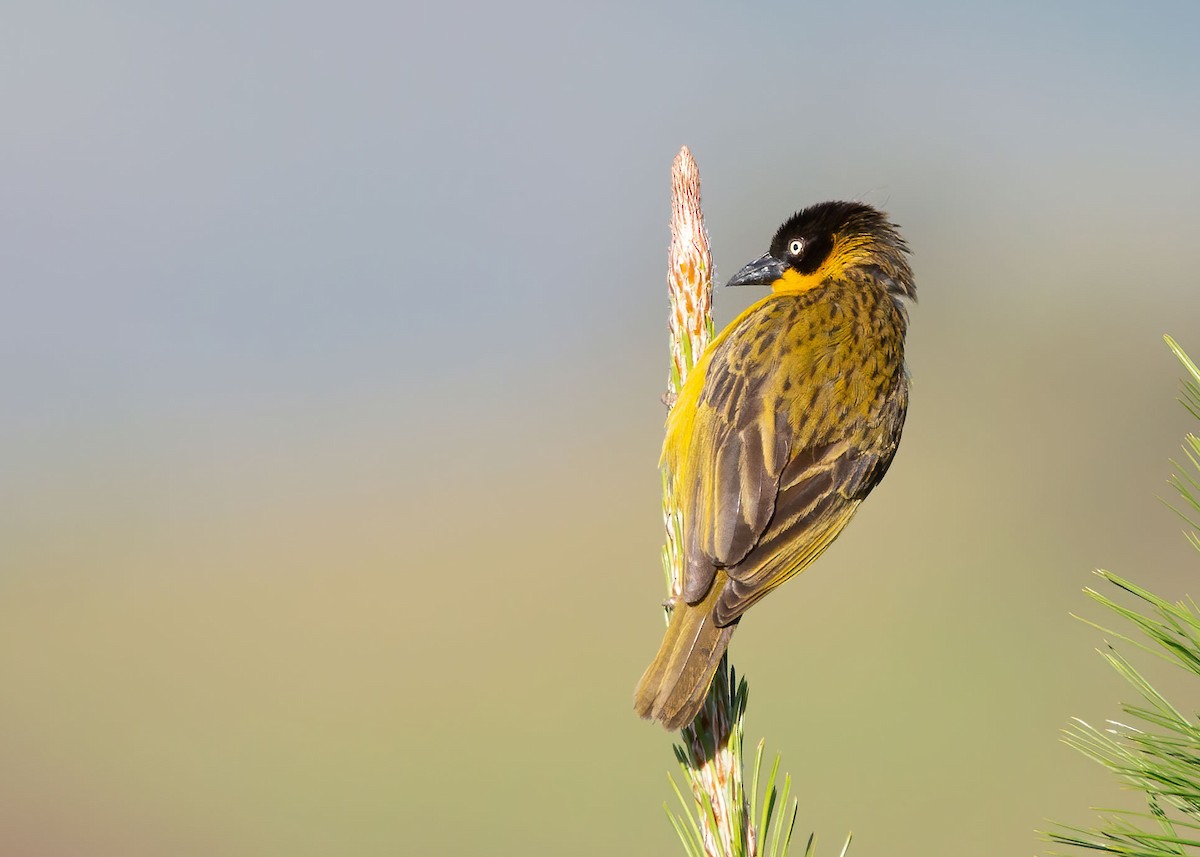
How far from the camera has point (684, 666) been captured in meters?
2.91

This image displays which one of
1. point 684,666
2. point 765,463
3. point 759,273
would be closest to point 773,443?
point 765,463

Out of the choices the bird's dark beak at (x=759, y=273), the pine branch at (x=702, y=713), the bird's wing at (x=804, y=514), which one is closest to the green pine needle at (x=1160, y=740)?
the pine branch at (x=702, y=713)

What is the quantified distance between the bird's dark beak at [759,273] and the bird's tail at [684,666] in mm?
1893

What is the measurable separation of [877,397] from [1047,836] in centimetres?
260

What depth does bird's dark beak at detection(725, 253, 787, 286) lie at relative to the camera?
4.85 m

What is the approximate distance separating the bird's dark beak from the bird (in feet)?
0.95

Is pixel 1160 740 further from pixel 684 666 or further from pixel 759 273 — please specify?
pixel 759 273

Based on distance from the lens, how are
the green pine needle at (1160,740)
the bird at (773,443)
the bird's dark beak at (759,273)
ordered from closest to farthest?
the green pine needle at (1160,740)
the bird at (773,443)
the bird's dark beak at (759,273)

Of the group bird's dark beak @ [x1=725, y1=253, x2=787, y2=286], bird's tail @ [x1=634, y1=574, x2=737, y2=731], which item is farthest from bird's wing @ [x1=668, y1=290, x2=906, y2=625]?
bird's dark beak @ [x1=725, y1=253, x2=787, y2=286]

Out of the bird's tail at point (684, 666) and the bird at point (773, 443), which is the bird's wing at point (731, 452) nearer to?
the bird at point (773, 443)

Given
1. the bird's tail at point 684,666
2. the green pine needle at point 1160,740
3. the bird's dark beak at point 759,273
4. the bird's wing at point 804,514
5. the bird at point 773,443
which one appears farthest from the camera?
the bird's dark beak at point 759,273

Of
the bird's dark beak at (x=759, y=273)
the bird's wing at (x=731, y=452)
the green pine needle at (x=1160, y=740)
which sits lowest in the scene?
the green pine needle at (x=1160, y=740)

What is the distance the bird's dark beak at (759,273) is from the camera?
15.9 ft

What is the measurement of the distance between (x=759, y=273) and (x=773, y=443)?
1.34 meters
